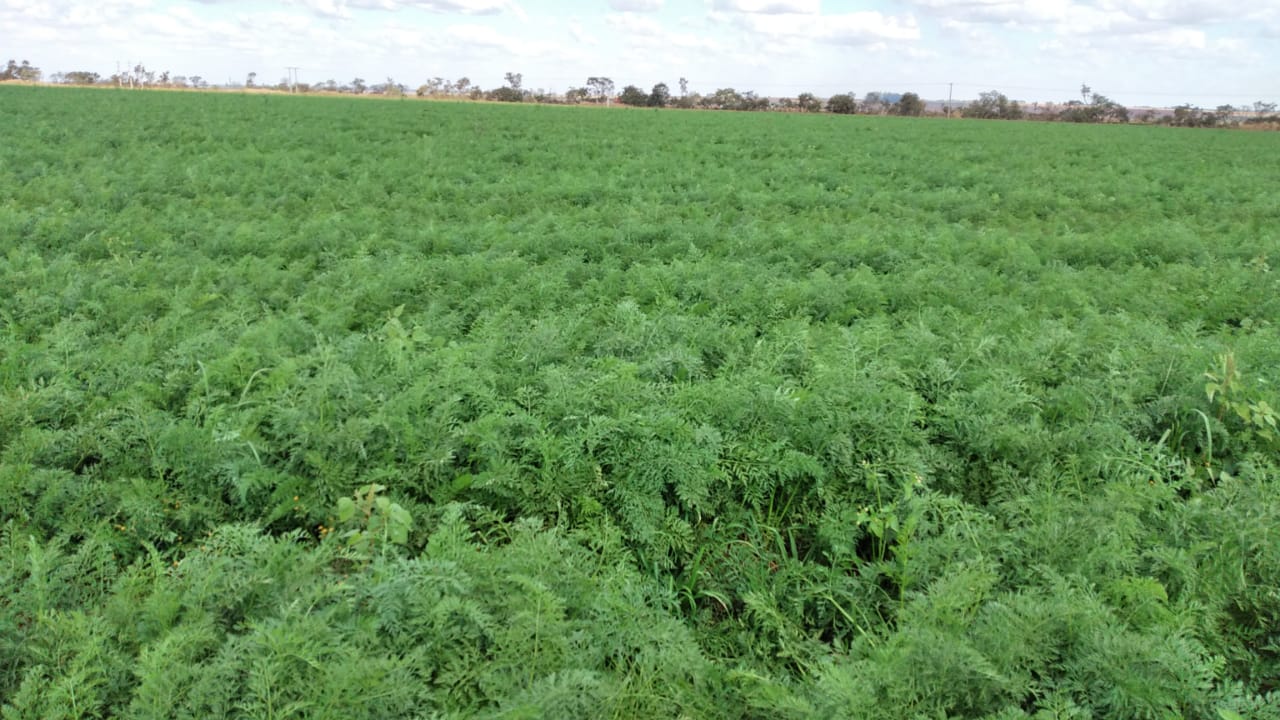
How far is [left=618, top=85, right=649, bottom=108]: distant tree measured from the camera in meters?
102

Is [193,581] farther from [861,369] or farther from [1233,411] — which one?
[1233,411]

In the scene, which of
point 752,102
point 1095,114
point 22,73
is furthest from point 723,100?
point 22,73

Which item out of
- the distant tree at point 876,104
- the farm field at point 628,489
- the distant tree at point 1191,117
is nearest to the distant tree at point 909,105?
the distant tree at point 876,104

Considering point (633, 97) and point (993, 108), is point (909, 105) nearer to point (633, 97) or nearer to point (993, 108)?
point (993, 108)

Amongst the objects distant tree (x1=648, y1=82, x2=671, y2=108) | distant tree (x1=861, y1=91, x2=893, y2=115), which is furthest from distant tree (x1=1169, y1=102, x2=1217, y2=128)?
distant tree (x1=648, y1=82, x2=671, y2=108)

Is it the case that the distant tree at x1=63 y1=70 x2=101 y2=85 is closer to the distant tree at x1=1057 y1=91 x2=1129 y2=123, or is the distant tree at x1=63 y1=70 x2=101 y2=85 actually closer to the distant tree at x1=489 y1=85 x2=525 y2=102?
the distant tree at x1=489 y1=85 x2=525 y2=102

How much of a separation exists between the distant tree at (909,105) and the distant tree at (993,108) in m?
5.71

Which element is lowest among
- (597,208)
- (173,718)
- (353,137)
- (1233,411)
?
(173,718)

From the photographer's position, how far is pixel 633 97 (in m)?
104

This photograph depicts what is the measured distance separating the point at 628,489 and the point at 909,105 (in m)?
106

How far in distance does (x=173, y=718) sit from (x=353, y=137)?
72.5ft

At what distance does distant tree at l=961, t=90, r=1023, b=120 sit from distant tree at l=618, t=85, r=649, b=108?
3935 cm

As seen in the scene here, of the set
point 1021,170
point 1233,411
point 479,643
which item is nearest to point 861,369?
point 1233,411

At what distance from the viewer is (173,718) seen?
2.71m
